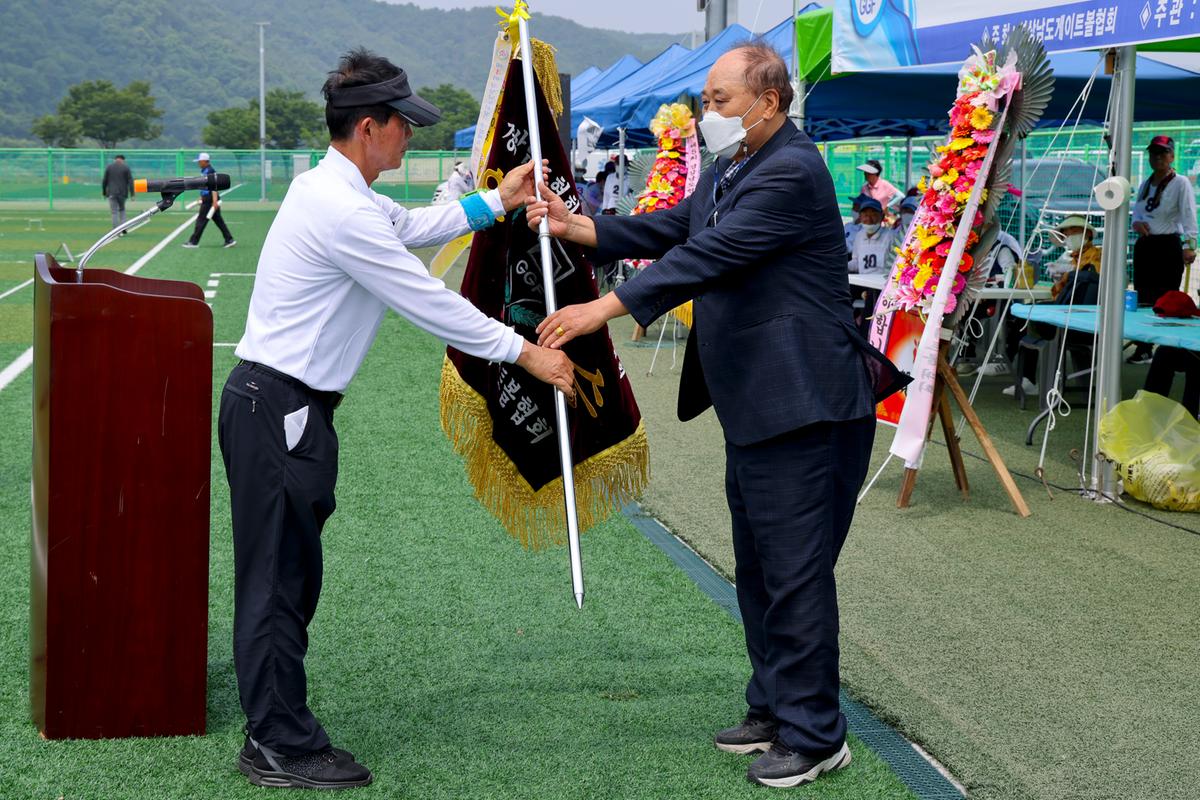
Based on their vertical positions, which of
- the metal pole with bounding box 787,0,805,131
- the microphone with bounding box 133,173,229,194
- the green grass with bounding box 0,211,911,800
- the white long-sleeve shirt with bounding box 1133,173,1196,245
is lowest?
the green grass with bounding box 0,211,911,800

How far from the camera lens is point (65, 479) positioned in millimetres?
3469

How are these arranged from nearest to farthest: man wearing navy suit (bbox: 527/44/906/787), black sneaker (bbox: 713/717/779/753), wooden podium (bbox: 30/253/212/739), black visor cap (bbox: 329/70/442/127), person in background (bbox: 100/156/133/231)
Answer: black visor cap (bbox: 329/70/442/127)
man wearing navy suit (bbox: 527/44/906/787)
wooden podium (bbox: 30/253/212/739)
black sneaker (bbox: 713/717/779/753)
person in background (bbox: 100/156/133/231)

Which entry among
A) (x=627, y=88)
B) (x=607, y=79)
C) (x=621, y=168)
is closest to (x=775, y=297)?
(x=621, y=168)

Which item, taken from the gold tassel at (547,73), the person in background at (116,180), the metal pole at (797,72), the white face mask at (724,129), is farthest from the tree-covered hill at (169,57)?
the white face mask at (724,129)

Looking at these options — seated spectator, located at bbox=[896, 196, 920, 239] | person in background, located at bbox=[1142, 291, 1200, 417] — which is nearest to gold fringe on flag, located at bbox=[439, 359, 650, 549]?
person in background, located at bbox=[1142, 291, 1200, 417]

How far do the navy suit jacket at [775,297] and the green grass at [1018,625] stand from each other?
3.62 ft

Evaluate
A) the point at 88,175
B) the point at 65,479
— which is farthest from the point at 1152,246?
the point at 88,175

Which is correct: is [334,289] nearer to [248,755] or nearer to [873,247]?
[248,755]

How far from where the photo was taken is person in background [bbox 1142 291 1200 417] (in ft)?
26.0

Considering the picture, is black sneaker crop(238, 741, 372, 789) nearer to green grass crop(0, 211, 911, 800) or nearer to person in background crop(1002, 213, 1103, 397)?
green grass crop(0, 211, 911, 800)

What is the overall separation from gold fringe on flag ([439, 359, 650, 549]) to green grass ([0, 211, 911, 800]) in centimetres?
53

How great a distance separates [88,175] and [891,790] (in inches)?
2001

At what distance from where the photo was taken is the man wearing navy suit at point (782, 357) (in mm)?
3342

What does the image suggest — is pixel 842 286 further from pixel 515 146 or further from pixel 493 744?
pixel 493 744
